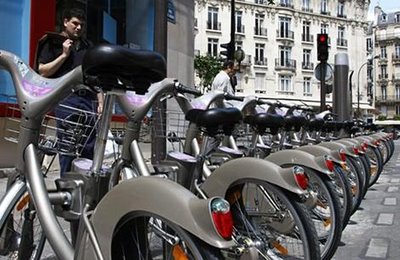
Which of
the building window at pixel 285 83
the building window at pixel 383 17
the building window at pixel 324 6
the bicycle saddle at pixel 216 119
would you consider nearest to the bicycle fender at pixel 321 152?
the bicycle saddle at pixel 216 119

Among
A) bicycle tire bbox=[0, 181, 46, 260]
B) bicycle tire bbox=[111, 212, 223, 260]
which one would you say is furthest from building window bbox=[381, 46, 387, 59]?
bicycle tire bbox=[111, 212, 223, 260]

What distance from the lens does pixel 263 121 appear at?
4.18 m

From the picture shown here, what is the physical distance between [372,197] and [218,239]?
6592mm

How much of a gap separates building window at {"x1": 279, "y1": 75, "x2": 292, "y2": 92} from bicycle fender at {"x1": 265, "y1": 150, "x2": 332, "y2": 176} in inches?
2020

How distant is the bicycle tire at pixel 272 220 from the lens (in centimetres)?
306

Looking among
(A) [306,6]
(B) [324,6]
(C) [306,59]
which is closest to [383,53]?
(B) [324,6]

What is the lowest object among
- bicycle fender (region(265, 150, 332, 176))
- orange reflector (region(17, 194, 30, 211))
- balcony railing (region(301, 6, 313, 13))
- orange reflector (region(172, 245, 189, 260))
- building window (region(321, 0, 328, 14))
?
orange reflector (region(172, 245, 189, 260))

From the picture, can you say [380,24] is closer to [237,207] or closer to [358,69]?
[358,69]

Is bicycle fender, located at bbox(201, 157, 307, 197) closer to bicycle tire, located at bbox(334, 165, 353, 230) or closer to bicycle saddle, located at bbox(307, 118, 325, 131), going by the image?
bicycle tire, located at bbox(334, 165, 353, 230)

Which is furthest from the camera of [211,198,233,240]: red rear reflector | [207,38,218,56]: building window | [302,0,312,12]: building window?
[302,0,312,12]: building window

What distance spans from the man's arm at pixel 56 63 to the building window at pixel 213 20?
48.2 metres

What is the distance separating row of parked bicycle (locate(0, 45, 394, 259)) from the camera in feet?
6.48

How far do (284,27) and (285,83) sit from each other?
233 inches

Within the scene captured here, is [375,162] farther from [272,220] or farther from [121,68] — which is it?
[121,68]
